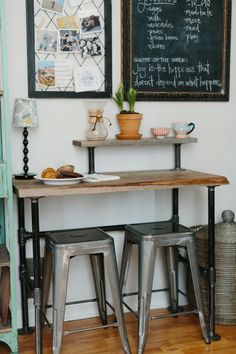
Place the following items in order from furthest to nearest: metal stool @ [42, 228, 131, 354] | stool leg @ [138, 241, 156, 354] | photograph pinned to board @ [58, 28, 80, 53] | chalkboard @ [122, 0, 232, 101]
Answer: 1. chalkboard @ [122, 0, 232, 101]
2. photograph pinned to board @ [58, 28, 80, 53]
3. stool leg @ [138, 241, 156, 354]
4. metal stool @ [42, 228, 131, 354]

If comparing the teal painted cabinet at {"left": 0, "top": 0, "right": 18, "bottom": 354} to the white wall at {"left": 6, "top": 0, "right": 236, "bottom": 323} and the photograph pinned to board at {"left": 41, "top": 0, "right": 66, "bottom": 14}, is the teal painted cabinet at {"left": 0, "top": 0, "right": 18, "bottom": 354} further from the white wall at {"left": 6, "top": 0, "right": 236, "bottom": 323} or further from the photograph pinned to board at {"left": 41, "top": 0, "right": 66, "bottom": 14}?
the photograph pinned to board at {"left": 41, "top": 0, "right": 66, "bottom": 14}

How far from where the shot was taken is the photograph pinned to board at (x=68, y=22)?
9.30 feet

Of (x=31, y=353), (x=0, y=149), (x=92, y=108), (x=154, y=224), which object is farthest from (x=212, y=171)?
(x=31, y=353)

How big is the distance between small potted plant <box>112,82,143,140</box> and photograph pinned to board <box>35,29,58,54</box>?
1.44 ft

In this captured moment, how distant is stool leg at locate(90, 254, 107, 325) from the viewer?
2901 millimetres

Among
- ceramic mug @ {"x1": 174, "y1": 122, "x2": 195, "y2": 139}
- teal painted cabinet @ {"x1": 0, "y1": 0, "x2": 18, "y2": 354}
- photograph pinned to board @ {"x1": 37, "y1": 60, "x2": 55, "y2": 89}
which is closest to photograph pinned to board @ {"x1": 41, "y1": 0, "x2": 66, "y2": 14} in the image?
photograph pinned to board @ {"x1": 37, "y1": 60, "x2": 55, "y2": 89}

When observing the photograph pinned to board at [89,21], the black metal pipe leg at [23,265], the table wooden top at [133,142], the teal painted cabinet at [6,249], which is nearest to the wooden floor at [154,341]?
the black metal pipe leg at [23,265]

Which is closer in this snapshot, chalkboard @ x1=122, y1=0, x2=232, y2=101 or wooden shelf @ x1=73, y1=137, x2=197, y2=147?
wooden shelf @ x1=73, y1=137, x2=197, y2=147

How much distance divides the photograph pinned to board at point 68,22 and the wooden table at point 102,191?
87 centimetres

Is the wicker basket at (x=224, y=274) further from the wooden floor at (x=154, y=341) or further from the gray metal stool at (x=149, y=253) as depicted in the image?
the gray metal stool at (x=149, y=253)

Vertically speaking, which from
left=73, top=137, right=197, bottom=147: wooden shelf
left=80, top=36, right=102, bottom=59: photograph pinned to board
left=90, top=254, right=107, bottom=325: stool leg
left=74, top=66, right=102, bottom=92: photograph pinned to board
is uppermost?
left=80, top=36, right=102, bottom=59: photograph pinned to board

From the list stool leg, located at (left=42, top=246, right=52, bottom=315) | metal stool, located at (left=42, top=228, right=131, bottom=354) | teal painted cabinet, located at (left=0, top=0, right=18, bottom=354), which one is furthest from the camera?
stool leg, located at (left=42, top=246, right=52, bottom=315)

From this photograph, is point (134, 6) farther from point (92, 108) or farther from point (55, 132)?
point (55, 132)

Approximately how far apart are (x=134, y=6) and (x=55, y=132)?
34.1 inches
